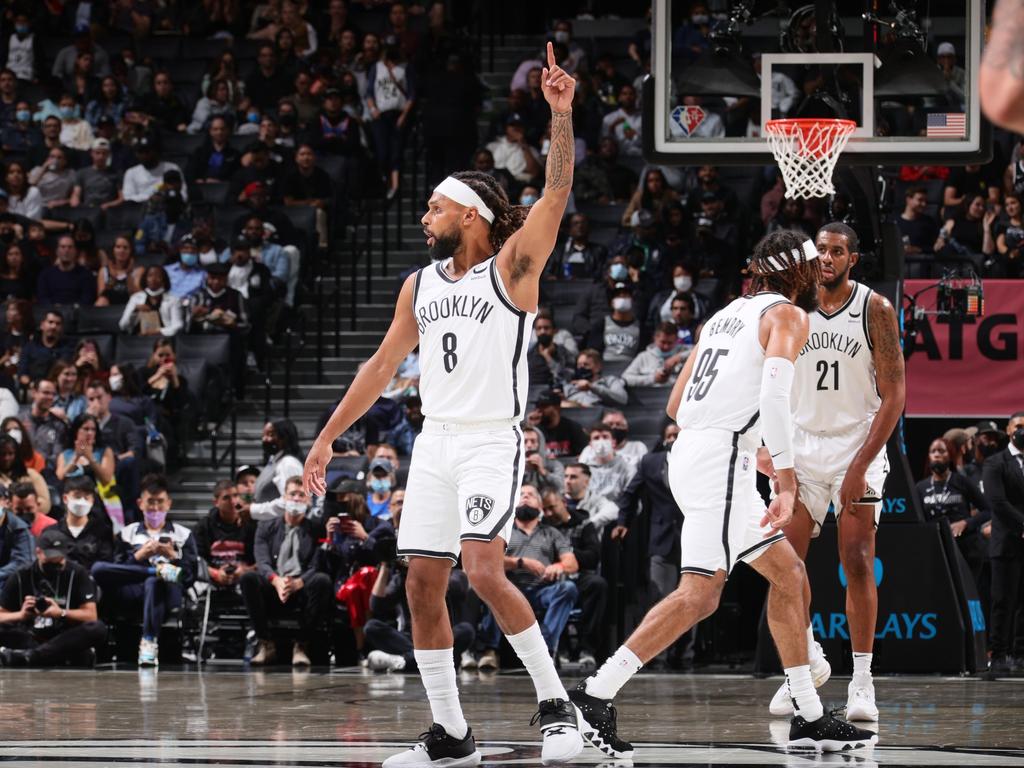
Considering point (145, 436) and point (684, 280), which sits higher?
point (684, 280)

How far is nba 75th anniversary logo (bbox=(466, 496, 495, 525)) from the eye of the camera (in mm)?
6320

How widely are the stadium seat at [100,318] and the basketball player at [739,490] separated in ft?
39.5

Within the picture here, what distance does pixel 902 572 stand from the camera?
11148 millimetres

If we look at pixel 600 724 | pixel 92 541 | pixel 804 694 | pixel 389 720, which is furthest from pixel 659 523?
pixel 600 724

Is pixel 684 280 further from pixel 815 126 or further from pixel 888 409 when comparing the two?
pixel 888 409

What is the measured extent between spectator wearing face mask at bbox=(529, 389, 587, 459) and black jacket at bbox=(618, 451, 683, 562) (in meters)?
1.33

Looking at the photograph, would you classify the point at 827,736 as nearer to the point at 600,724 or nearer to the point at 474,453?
the point at 600,724

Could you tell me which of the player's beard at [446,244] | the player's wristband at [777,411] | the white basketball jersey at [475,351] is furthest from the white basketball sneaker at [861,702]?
the player's beard at [446,244]

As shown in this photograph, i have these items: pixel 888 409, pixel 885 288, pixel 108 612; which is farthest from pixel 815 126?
pixel 108 612

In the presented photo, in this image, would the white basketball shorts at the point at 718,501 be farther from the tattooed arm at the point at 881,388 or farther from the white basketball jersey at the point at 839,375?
the white basketball jersey at the point at 839,375

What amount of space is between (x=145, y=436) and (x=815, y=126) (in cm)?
795

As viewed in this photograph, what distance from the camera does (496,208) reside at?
6.79 metres

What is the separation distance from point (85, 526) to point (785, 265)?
27.9ft

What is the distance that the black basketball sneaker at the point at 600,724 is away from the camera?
643cm
